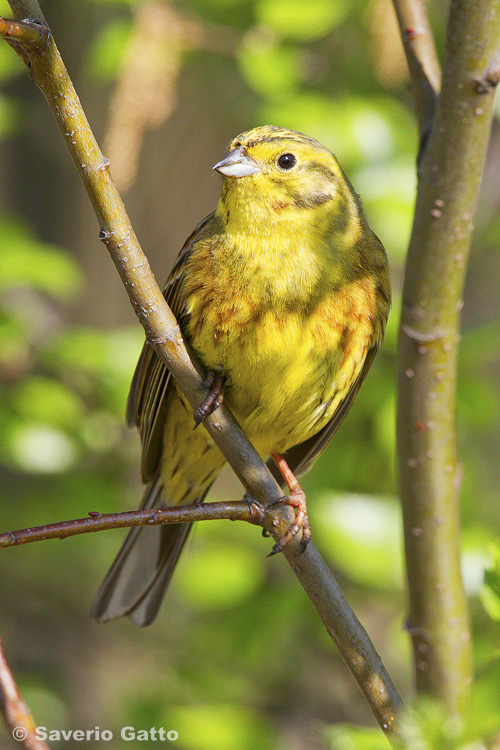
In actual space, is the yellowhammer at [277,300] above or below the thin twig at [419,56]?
below

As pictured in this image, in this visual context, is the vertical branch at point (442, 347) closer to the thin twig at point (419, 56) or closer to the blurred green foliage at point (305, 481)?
the thin twig at point (419, 56)

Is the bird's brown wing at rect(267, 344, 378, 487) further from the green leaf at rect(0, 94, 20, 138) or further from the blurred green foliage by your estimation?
the green leaf at rect(0, 94, 20, 138)

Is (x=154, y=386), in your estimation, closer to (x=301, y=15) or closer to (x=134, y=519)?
(x=134, y=519)

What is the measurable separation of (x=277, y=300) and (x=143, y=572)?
46.1 inches

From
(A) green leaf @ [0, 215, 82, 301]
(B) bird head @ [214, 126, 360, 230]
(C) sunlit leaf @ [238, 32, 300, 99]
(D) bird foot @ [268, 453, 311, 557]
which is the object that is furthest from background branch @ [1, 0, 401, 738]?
(C) sunlit leaf @ [238, 32, 300, 99]

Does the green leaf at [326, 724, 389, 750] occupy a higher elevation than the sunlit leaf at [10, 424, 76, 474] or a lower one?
lower

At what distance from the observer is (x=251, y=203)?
2389mm

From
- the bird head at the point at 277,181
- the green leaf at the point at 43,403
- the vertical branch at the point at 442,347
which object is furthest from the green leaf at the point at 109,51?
the vertical branch at the point at 442,347

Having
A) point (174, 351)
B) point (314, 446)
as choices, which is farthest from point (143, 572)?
point (174, 351)

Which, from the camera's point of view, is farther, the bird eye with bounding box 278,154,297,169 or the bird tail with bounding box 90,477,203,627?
the bird tail with bounding box 90,477,203,627

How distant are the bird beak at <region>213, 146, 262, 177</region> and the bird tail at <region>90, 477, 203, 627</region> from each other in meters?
1.14

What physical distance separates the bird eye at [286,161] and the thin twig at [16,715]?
1680 mm

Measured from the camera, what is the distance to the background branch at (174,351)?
5.08 ft

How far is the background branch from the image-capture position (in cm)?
155
